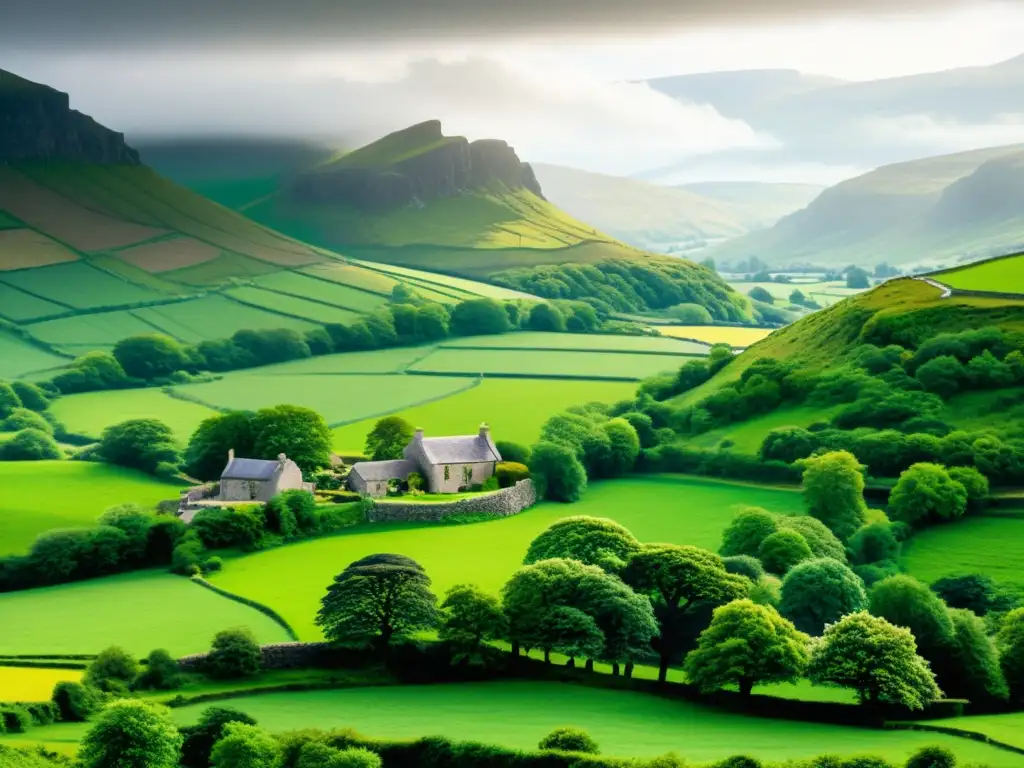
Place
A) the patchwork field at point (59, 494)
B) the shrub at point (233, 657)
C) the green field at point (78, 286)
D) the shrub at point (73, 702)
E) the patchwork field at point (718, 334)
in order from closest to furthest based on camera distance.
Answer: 1. the shrub at point (73, 702)
2. the shrub at point (233, 657)
3. the patchwork field at point (59, 494)
4. the patchwork field at point (718, 334)
5. the green field at point (78, 286)

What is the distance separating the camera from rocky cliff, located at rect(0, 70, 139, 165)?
144125mm

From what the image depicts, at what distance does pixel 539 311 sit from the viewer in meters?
124

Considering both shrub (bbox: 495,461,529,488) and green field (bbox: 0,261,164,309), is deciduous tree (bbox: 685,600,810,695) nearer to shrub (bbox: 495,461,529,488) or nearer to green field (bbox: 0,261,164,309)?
shrub (bbox: 495,461,529,488)

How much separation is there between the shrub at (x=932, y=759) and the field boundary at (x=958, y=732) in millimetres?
2699

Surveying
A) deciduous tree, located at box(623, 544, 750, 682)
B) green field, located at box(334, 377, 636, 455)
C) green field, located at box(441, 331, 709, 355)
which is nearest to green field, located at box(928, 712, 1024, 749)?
deciduous tree, located at box(623, 544, 750, 682)

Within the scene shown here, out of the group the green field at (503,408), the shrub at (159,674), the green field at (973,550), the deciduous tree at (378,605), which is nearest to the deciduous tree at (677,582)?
the deciduous tree at (378,605)

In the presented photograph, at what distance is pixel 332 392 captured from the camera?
297ft

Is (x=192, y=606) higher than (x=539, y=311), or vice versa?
(x=539, y=311)

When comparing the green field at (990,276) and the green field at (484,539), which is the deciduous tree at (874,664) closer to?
the green field at (484,539)

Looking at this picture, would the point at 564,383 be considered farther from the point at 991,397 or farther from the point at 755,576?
the point at 755,576

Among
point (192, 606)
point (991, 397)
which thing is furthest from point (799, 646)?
point (991, 397)

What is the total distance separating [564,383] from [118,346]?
2968 centimetres

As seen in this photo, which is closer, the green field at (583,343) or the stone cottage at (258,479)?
the stone cottage at (258,479)

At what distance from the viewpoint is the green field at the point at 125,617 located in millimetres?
45094
